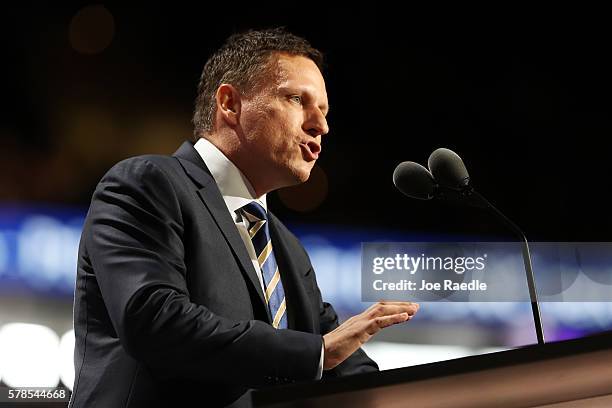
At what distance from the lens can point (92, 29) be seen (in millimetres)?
4223

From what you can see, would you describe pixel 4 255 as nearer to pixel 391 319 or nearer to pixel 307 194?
pixel 307 194

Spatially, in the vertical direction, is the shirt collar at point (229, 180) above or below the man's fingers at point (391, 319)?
above

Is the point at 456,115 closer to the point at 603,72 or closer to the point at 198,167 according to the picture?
the point at 603,72

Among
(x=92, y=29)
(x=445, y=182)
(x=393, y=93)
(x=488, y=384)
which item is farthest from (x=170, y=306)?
(x=393, y=93)

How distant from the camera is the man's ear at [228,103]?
1.89 m

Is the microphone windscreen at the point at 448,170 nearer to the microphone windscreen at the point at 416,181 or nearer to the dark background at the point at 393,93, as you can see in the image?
the microphone windscreen at the point at 416,181

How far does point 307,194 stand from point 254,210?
262 centimetres

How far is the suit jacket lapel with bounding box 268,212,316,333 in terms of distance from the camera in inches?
67.7

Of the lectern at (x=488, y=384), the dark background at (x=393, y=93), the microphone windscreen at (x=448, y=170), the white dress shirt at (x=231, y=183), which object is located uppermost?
the dark background at (x=393, y=93)

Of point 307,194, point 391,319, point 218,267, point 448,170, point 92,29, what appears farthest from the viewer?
point 307,194

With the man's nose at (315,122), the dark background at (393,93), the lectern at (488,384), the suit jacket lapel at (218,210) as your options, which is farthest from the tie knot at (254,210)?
the dark background at (393,93)

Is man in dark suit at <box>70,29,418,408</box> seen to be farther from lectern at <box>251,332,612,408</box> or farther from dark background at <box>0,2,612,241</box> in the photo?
dark background at <box>0,2,612,241</box>

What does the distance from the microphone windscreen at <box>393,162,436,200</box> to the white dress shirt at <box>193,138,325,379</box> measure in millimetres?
351

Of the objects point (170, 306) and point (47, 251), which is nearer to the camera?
point (170, 306)
